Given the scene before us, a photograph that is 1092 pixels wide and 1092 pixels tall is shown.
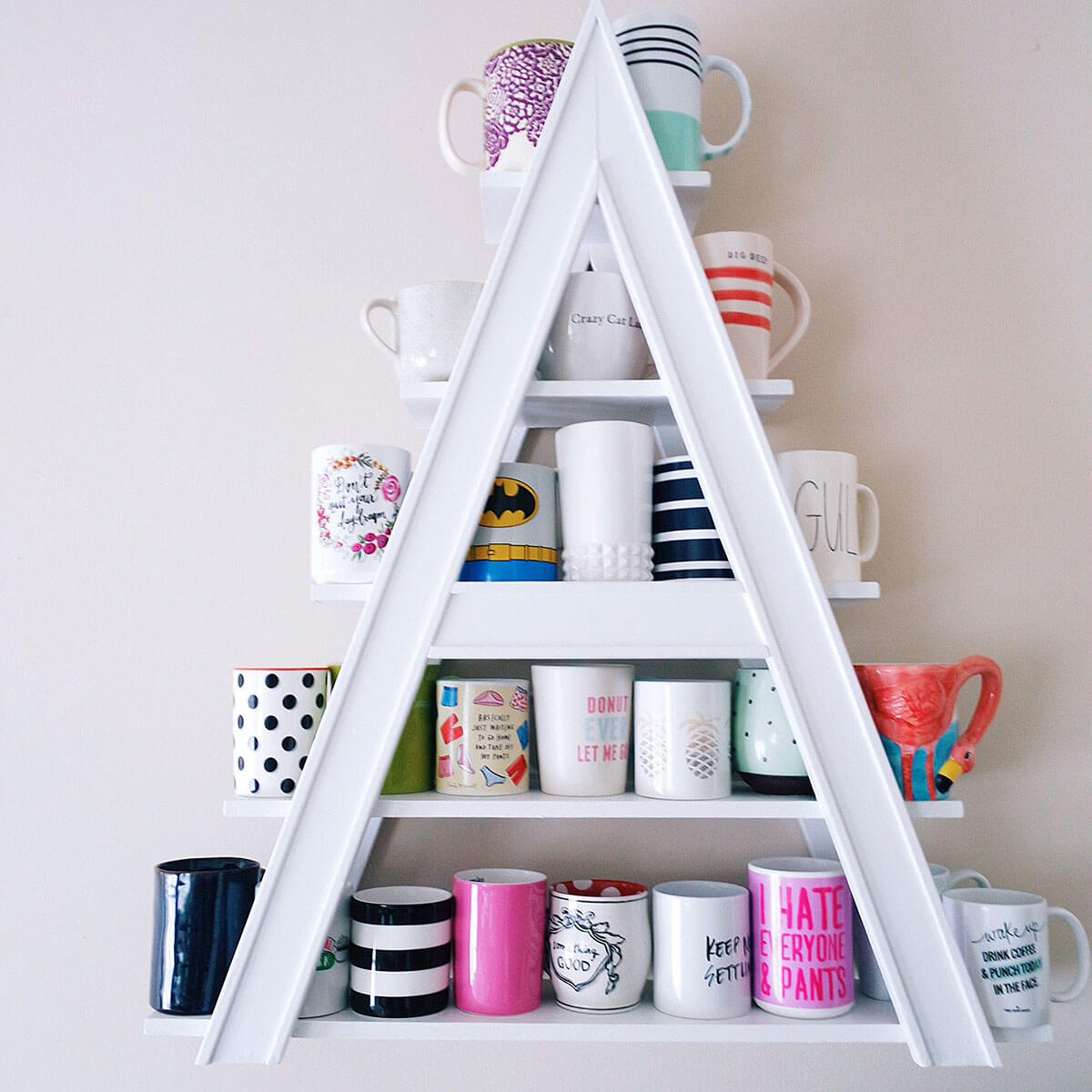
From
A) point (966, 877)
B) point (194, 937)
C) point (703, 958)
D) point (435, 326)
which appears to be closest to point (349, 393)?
point (435, 326)

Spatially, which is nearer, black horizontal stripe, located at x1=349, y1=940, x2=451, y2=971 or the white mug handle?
black horizontal stripe, located at x1=349, y1=940, x2=451, y2=971

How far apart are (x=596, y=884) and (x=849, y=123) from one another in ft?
2.61

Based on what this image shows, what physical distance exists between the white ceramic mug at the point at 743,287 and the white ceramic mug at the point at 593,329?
0.08 m

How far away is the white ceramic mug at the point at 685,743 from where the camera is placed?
0.83 metres

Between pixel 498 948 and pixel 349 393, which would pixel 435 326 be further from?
pixel 498 948

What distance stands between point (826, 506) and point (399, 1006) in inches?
21.0

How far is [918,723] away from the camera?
828 mm

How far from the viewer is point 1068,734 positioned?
1.00 metres

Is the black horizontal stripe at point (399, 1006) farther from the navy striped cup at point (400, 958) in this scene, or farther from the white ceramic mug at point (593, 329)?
the white ceramic mug at point (593, 329)

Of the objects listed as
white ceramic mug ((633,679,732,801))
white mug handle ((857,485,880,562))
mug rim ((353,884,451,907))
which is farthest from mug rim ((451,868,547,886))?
white mug handle ((857,485,880,562))

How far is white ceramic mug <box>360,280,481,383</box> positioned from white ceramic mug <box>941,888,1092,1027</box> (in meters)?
0.62

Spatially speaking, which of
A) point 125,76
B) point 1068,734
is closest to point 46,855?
point 125,76

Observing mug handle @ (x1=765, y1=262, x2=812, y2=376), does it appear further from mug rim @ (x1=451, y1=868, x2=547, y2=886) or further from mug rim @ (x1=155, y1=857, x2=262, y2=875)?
mug rim @ (x1=155, y1=857, x2=262, y2=875)

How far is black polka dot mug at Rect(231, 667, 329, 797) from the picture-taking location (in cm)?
85
